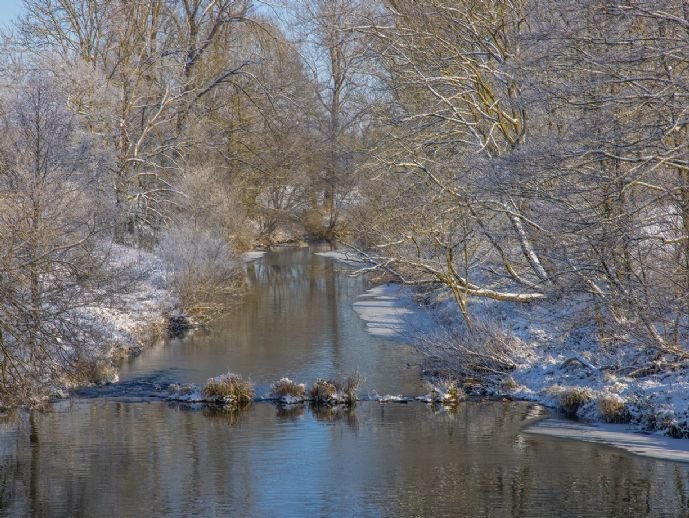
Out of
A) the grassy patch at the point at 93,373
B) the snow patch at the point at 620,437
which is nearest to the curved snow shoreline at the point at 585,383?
the snow patch at the point at 620,437

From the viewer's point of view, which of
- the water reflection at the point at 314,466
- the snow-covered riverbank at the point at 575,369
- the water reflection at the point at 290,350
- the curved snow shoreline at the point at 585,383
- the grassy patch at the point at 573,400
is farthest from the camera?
the water reflection at the point at 290,350

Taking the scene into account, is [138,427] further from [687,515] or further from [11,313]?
[687,515]

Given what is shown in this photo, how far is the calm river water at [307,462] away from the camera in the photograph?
1069 cm

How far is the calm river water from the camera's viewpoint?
10.7 metres

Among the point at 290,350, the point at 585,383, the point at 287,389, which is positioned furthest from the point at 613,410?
A: the point at 290,350

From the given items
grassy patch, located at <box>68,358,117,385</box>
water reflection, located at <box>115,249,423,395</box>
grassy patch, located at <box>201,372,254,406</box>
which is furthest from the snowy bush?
grassy patch, located at <box>201,372,254,406</box>

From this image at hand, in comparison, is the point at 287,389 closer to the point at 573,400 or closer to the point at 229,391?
the point at 229,391

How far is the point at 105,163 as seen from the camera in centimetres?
2578

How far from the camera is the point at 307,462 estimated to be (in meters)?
12.3

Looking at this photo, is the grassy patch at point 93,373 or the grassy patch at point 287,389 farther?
the grassy patch at point 93,373

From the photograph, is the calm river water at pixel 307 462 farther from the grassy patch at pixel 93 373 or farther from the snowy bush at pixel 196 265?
the snowy bush at pixel 196 265

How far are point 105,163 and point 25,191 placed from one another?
38.0 feet

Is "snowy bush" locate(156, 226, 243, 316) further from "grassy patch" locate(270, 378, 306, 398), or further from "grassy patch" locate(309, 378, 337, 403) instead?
"grassy patch" locate(309, 378, 337, 403)

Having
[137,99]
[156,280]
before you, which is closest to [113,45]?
[137,99]
